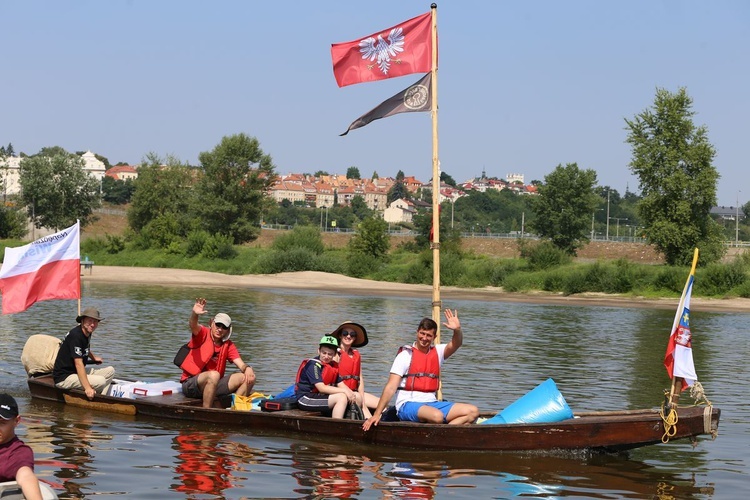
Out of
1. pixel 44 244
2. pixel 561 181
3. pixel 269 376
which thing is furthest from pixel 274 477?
pixel 561 181

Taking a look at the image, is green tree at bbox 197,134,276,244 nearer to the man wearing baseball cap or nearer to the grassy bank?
the grassy bank

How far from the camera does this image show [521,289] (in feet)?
198

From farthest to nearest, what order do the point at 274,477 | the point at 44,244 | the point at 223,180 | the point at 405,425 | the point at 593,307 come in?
the point at 223,180 < the point at 593,307 < the point at 44,244 < the point at 405,425 < the point at 274,477

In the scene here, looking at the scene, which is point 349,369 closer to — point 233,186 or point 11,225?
point 233,186

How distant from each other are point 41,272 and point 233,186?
7132 centimetres

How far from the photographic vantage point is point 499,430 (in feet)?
40.5

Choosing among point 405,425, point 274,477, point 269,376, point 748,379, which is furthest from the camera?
point 748,379

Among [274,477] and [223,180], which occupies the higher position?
[223,180]

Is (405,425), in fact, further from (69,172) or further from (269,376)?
(69,172)

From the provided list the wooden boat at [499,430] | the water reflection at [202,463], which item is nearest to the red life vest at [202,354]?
the wooden boat at [499,430]

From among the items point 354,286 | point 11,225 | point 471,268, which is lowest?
point 354,286

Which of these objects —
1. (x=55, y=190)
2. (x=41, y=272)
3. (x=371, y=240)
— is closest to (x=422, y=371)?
(x=41, y=272)

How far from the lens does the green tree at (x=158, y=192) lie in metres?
91.9

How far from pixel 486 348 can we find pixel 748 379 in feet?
24.1
